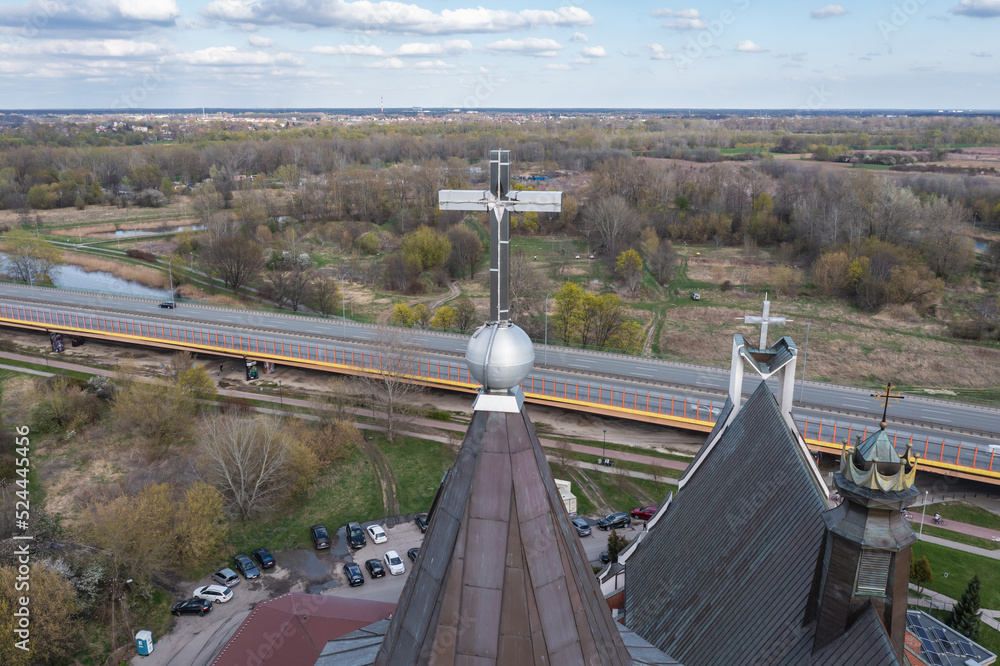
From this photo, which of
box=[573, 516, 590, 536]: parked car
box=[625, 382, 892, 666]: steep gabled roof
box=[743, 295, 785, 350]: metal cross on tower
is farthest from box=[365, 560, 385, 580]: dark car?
box=[743, 295, 785, 350]: metal cross on tower

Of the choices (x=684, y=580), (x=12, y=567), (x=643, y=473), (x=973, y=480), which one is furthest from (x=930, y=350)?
(x=12, y=567)

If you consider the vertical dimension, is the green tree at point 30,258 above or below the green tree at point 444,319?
above

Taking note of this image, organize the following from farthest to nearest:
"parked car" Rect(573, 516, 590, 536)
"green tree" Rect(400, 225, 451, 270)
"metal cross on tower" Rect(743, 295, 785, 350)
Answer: "green tree" Rect(400, 225, 451, 270) < "parked car" Rect(573, 516, 590, 536) < "metal cross on tower" Rect(743, 295, 785, 350)

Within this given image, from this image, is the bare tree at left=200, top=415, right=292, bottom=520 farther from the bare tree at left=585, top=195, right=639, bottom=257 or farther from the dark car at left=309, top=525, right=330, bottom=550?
the bare tree at left=585, top=195, right=639, bottom=257

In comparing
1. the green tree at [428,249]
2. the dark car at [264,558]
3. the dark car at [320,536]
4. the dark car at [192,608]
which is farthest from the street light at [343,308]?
the dark car at [192,608]

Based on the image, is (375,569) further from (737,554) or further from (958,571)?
(958,571)

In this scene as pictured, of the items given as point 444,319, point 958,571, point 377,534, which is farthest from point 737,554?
point 444,319

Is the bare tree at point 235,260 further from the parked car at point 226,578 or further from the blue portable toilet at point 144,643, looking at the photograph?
the blue portable toilet at point 144,643
